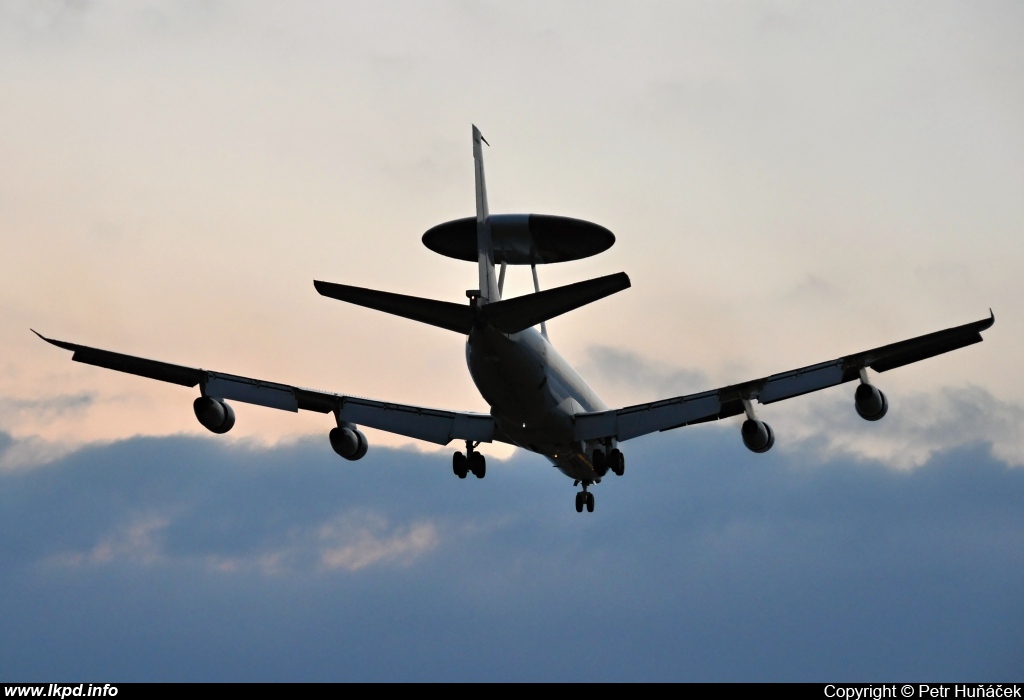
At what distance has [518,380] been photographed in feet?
94.2

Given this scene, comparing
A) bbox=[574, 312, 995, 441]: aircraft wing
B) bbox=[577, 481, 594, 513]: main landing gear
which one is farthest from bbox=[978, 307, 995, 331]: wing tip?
bbox=[577, 481, 594, 513]: main landing gear

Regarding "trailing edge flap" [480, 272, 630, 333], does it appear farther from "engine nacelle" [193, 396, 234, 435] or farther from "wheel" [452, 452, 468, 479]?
"wheel" [452, 452, 468, 479]

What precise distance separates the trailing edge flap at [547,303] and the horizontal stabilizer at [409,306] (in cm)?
65

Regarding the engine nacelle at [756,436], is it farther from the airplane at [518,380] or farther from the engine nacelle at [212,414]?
the engine nacelle at [212,414]

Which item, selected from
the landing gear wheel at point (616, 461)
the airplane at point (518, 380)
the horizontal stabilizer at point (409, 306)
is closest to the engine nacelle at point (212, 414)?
the airplane at point (518, 380)

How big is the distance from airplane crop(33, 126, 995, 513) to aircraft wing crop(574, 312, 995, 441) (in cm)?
3

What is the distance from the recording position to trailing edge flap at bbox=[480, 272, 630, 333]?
877 inches

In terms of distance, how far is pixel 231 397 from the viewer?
28.5 m

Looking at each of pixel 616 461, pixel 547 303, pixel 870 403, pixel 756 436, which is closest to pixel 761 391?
pixel 756 436

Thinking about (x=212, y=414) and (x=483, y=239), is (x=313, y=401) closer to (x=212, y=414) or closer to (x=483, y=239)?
(x=212, y=414)
